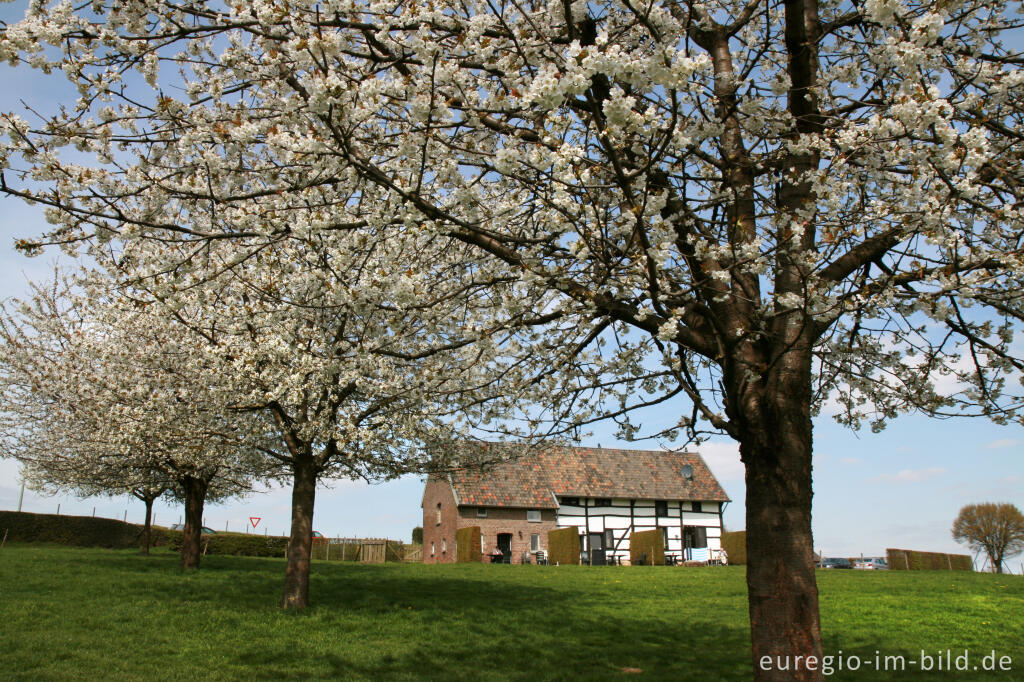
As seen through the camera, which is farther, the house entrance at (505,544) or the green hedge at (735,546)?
the house entrance at (505,544)

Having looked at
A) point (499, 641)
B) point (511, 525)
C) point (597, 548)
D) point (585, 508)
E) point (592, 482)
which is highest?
point (592, 482)

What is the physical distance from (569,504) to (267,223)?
32.6 m

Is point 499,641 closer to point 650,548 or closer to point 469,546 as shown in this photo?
point 469,546

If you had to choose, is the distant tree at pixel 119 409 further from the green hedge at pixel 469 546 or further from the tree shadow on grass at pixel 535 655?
the green hedge at pixel 469 546

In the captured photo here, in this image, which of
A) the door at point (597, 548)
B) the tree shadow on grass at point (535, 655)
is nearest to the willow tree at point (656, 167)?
the tree shadow on grass at point (535, 655)

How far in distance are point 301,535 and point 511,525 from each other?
23.6 m

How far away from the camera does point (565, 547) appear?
29562mm

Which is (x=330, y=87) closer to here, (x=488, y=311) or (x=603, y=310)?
(x=603, y=310)

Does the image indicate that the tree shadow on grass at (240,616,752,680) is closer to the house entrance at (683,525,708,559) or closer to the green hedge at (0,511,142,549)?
the house entrance at (683,525,708,559)

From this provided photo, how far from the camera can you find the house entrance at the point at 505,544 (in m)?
35.8

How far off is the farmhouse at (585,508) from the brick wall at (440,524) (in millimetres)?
73

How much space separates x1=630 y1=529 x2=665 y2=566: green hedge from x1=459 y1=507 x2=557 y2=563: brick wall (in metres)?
6.23

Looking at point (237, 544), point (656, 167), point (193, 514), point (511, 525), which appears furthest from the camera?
point (511, 525)

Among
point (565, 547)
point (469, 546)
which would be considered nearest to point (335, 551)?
point (469, 546)
